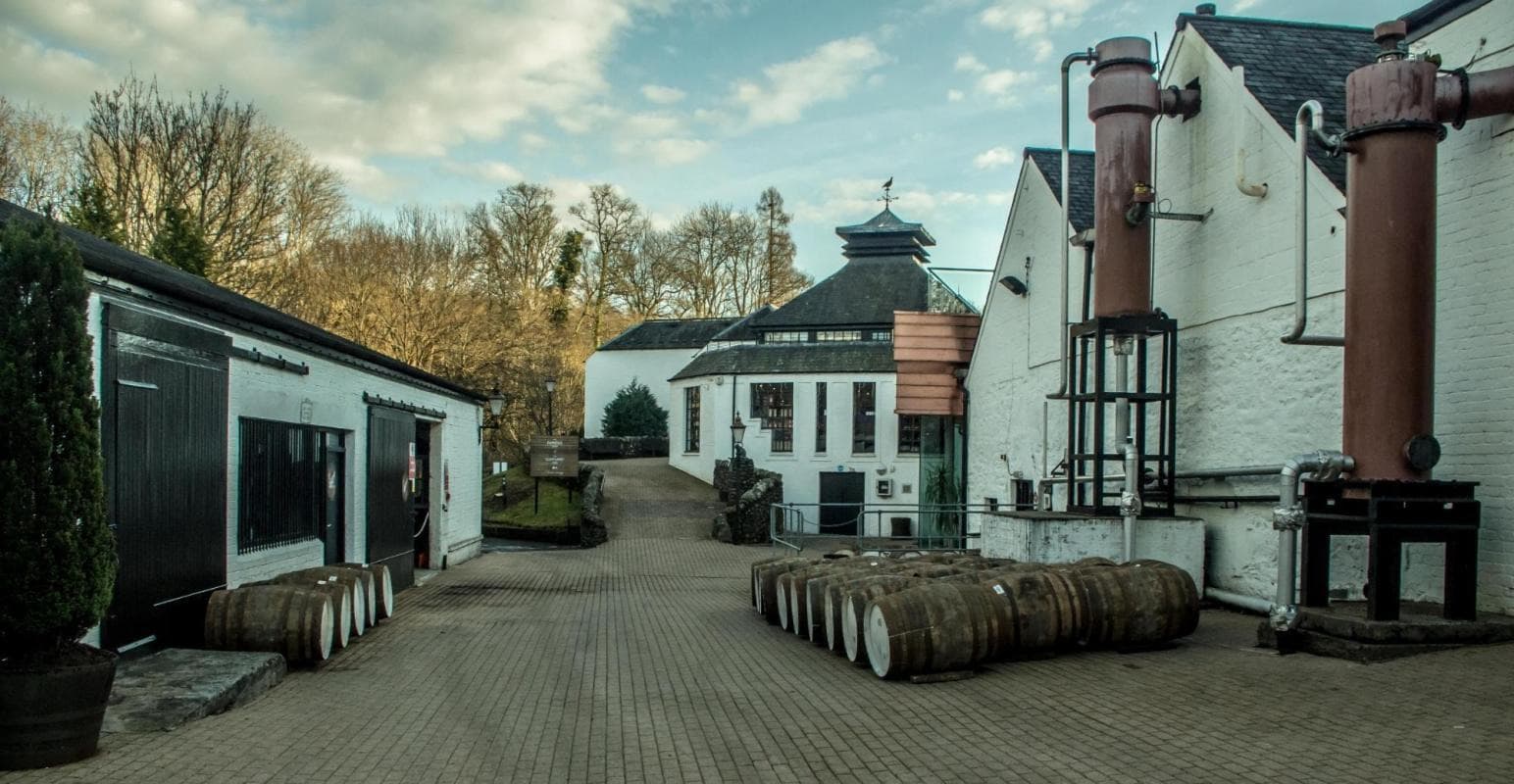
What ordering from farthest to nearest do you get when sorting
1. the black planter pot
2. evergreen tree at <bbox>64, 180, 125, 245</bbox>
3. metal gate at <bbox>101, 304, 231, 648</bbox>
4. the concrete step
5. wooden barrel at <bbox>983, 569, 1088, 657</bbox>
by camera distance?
evergreen tree at <bbox>64, 180, 125, 245</bbox>
wooden barrel at <bbox>983, 569, 1088, 657</bbox>
metal gate at <bbox>101, 304, 231, 648</bbox>
the concrete step
the black planter pot

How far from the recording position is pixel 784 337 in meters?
43.2

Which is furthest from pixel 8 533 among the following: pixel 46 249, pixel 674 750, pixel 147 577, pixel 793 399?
pixel 793 399

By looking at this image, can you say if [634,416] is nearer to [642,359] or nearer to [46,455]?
[642,359]

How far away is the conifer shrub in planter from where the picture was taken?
5.97 metres

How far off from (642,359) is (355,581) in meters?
45.5

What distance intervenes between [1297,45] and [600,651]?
11788 millimetres

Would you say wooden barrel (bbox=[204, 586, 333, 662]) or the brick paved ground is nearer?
the brick paved ground

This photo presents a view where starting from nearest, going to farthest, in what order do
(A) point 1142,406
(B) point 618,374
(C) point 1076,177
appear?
1. (A) point 1142,406
2. (C) point 1076,177
3. (B) point 618,374

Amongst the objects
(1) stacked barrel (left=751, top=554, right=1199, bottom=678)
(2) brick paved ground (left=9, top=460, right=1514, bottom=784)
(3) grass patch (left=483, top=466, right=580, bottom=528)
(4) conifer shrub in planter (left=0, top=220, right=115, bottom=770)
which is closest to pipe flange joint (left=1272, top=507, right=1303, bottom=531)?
(1) stacked barrel (left=751, top=554, right=1199, bottom=678)

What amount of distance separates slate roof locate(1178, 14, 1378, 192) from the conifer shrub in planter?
1163 cm

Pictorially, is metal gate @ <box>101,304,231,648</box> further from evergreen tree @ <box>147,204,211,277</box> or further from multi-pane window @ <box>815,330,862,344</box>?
multi-pane window @ <box>815,330,862,344</box>

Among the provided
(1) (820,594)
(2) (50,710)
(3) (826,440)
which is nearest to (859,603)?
(1) (820,594)

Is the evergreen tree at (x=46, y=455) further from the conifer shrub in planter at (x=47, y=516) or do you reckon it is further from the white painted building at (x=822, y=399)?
the white painted building at (x=822, y=399)

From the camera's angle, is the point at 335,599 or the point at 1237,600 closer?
the point at 335,599
